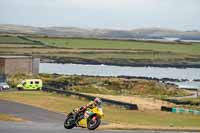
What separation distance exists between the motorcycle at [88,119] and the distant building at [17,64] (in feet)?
192

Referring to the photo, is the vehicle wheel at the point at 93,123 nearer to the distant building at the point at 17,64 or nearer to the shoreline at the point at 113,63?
the distant building at the point at 17,64

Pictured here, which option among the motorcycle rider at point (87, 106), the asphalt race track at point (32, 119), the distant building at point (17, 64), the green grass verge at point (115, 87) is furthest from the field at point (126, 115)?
the distant building at point (17, 64)

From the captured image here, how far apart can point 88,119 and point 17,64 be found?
208ft

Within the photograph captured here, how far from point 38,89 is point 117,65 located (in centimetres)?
10662

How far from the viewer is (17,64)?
88.1m

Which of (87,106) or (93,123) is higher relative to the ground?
(87,106)

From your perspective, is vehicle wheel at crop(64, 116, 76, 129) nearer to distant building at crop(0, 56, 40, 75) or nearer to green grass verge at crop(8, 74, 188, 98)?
green grass verge at crop(8, 74, 188, 98)

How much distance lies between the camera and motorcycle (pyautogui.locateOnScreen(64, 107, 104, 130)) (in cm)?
2562

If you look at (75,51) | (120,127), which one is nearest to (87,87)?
(120,127)

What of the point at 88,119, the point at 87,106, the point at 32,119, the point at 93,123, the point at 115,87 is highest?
the point at 87,106

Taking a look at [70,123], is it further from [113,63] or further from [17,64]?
[113,63]

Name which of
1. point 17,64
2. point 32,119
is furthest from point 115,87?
point 32,119

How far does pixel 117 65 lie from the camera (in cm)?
17262

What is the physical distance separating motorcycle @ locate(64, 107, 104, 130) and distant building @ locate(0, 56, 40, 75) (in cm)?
5855
